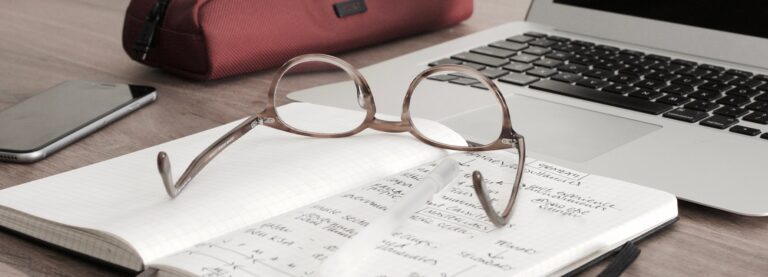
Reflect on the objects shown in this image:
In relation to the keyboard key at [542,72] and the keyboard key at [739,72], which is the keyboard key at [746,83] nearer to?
the keyboard key at [739,72]

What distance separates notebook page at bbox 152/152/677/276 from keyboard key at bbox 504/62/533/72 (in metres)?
0.33

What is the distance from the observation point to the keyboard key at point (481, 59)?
1.07m

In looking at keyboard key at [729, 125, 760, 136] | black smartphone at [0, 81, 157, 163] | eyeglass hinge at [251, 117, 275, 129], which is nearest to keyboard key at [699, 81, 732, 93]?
keyboard key at [729, 125, 760, 136]

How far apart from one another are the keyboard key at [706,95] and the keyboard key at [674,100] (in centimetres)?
1

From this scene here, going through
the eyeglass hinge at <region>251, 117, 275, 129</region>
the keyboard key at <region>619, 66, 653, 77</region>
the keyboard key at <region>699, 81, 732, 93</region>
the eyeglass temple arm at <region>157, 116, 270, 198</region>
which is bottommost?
the keyboard key at <region>619, 66, 653, 77</region>

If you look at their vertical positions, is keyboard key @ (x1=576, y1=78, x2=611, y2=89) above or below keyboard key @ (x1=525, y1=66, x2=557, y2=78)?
above

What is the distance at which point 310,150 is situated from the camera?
0.74m

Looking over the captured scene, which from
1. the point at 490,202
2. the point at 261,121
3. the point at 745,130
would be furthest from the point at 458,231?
the point at 745,130

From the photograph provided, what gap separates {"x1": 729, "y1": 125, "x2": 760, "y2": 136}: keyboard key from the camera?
33.1 inches

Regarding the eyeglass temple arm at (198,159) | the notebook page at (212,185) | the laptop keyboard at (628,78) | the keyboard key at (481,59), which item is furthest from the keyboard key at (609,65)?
the eyeglass temple arm at (198,159)

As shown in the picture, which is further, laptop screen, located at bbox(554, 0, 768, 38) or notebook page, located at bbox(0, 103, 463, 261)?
laptop screen, located at bbox(554, 0, 768, 38)

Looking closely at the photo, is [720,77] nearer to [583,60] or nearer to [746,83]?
[746,83]

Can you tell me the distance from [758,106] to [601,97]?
5.6 inches

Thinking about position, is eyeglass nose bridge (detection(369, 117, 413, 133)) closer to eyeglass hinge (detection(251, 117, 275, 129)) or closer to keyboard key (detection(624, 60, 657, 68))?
eyeglass hinge (detection(251, 117, 275, 129))
